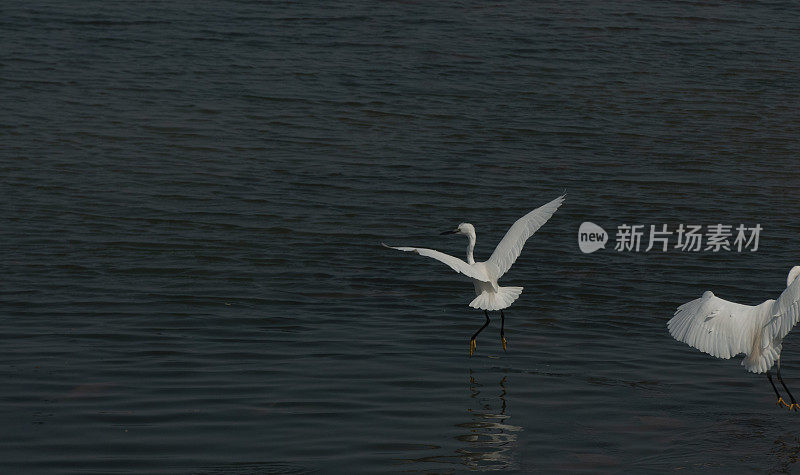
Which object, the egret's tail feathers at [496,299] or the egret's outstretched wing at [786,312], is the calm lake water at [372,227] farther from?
the egret's outstretched wing at [786,312]

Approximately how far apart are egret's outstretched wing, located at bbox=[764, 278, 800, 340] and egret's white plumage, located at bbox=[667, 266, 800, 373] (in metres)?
0.03

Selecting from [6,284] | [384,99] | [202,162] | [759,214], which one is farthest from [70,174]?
[759,214]

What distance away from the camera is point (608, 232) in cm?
1422

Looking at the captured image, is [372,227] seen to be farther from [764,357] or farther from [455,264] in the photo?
[764,357]

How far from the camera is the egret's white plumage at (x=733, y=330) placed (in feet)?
29.1

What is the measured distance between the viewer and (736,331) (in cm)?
901

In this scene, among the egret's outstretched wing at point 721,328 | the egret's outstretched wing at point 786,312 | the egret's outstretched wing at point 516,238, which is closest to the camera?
the egret's outstretched wing at point 786,312

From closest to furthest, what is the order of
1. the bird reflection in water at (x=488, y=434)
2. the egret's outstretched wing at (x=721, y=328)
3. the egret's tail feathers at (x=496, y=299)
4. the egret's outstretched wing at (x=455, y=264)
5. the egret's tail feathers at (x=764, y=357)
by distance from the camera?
the bird reflection in water at (x=488, y=434) < the egret's tail feathers at (x=764, y=357) < the egret's outstretched wing at (x=721, y=328) < the egret's outstretched wing at (x=455, y=264) < the egret's tail feathers at (x=496, y=299)

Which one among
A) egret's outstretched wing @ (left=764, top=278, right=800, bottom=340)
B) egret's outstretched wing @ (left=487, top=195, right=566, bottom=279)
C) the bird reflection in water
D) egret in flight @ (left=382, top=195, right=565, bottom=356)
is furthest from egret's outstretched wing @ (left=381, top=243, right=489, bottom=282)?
egret's outstretched wing @ (left=764, top=278, right=800, bottom=340)

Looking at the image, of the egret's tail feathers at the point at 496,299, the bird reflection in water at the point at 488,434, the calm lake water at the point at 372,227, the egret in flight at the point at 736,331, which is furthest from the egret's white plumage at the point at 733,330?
the bird reflection in water at the point at 488,434

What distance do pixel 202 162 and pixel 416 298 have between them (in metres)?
6.30

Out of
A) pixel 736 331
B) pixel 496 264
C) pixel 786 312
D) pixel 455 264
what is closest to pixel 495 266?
pixel 496 264

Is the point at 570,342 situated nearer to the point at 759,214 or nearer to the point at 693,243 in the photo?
the point at 693,243

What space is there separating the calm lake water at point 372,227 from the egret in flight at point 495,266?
1.60 ft
